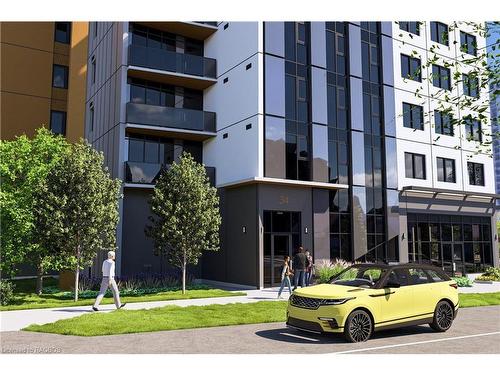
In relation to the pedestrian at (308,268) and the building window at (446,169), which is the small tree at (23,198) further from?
the building window at (446,169)

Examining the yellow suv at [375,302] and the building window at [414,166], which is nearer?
the yellow suv at [375,302]

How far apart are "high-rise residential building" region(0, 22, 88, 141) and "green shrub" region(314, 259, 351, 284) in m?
17.5

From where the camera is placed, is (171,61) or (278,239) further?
(171,61)

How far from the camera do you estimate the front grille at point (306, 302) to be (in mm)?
9797

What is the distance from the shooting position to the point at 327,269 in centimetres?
2122

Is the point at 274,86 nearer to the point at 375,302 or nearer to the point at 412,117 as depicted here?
Answer: the point at 412,117

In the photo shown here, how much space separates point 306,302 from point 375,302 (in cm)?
150

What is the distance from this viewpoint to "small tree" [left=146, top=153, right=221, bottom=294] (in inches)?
751

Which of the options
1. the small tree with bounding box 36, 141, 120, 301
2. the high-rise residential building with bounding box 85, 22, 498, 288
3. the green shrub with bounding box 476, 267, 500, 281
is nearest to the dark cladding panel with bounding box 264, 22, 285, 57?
the high-rise residential building with bounding box 85, 22, 498, 288

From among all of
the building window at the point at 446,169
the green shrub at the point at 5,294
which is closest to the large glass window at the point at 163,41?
the green shrub at the point at 5,294

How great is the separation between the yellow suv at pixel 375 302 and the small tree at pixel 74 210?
9701mm

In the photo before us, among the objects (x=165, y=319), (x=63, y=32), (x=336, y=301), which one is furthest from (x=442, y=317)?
(x=63, y=32)

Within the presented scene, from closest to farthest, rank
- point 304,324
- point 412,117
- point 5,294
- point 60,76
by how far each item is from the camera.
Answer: point 304,324 < point 5,294 < point 412,117 < point 60,76
